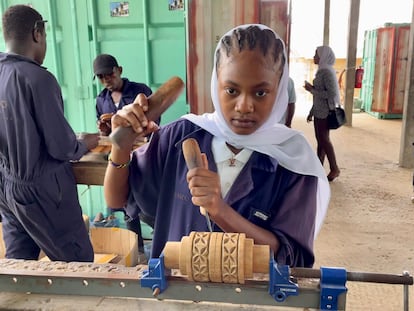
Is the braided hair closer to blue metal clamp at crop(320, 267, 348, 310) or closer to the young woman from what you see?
the young woman

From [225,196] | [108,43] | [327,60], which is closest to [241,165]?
[225,196]

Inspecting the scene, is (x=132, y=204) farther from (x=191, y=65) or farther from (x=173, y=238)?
(x=191, y=65)

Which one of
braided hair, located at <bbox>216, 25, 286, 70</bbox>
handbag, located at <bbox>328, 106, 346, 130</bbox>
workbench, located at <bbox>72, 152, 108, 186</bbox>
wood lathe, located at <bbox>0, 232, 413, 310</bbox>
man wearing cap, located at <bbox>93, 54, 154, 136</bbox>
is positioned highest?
braided hair, located at <bbox>216, 25, 286, 70</bbox>

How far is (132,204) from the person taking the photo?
1216mm

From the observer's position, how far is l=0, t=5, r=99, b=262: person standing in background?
1845 millimetres

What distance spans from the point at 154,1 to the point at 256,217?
2470 mm

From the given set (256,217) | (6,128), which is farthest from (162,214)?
(6,128)

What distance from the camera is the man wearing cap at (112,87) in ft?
9.73

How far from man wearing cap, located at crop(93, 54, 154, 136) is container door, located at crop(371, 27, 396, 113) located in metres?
7.50

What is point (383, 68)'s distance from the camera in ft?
29.9

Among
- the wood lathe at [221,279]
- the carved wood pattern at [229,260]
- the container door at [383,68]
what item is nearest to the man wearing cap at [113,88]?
the wood lathe at [221,279]

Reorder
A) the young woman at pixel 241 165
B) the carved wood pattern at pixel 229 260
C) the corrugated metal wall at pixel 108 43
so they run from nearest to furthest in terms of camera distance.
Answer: the carved wood pattern at pixel 229 260
the young woman at pixel 241 165
the corrugated metal wall at pixel 108 43

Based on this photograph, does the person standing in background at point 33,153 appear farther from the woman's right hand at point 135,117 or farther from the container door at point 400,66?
the container door at point 400,66

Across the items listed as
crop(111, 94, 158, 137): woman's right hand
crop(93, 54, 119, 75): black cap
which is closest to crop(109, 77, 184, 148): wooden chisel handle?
crop(111, 94, 158, 137): woman's right hand
